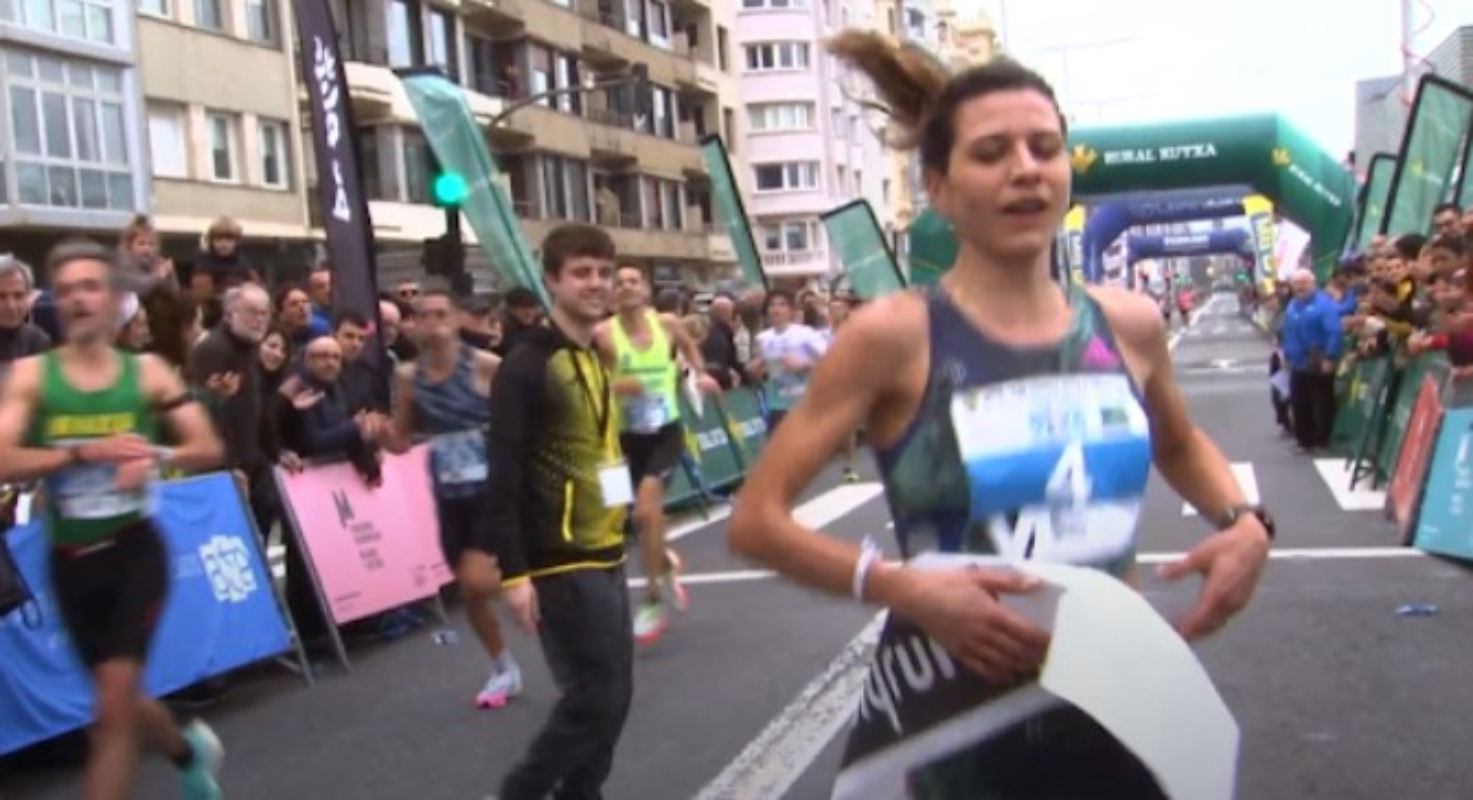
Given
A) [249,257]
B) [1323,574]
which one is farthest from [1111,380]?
[249,257]

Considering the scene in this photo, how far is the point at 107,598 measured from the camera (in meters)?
5.04

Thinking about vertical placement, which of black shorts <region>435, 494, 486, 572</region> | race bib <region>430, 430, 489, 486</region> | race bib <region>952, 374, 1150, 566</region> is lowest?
black shorts <region>435, 494, 486, 572</region>

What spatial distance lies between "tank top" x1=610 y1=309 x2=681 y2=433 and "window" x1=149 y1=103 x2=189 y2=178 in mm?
26132

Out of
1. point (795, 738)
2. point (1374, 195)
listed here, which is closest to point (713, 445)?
point (795, 738)

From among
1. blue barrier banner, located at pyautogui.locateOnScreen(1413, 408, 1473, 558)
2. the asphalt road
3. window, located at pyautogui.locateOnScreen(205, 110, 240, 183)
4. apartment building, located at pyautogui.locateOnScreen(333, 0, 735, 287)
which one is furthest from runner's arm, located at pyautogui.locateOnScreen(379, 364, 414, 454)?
window, located at pyautogui.locateOnScreen(205, 110, 240, 183)

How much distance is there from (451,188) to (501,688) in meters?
9.62

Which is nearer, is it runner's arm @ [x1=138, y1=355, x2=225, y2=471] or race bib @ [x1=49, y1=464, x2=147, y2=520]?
race bib @ [x1=49, y1=464, x2=147, y2=520]

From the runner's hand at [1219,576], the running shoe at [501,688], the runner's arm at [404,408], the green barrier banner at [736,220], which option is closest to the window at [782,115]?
the green barrier banner at [736,220]

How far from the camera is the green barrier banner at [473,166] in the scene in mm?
15930

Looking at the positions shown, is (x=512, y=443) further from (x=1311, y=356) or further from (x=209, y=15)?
(x=209, y=15)

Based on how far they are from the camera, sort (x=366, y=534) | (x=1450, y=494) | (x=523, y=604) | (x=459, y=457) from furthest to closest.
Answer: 1. (x=1450, y=494)
2. (x=366, y=534)
3. (x=459, y=457)
4. (x=523, y=604)

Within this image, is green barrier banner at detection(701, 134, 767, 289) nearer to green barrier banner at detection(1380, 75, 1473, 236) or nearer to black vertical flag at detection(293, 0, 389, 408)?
green barrier banner at detection(1380, 75, 1473, 236)

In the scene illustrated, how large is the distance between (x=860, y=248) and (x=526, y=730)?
20969 millimetres

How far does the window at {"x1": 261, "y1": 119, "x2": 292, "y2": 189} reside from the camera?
36.8m
